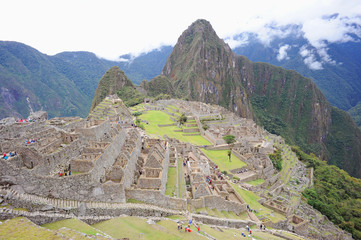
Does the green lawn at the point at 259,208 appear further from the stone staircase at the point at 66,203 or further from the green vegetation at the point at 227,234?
the stone staircase at the point at 66,203

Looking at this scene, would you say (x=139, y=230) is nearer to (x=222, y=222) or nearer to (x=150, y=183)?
(x=150, y=183)

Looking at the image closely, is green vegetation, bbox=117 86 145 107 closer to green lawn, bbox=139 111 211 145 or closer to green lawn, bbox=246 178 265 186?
green lawn, bbox=139 111 211 145

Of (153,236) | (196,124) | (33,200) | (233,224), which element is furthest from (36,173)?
(196,124)

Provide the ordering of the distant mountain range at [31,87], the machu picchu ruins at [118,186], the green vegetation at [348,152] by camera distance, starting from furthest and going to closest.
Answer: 1. the green vegetation at [348,152]
2. the distant mountain range at [31,87]
3. the machu picchu ruins at [118,186]

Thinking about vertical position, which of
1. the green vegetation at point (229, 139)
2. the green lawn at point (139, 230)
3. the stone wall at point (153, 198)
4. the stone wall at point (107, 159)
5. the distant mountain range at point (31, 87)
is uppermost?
the distant mountain range at point (31, 87)

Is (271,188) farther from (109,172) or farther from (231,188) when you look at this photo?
(109,172)

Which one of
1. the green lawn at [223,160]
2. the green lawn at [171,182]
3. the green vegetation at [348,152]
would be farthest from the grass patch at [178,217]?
the green vegetation at [348,152]
